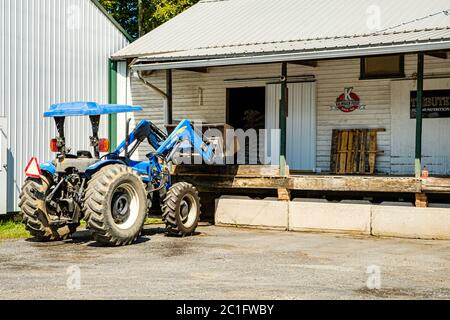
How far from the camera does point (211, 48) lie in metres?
18.6

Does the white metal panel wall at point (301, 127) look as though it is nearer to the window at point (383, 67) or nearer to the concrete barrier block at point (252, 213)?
the window at point (383, 67)

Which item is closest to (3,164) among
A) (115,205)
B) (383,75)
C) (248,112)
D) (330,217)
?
(115,205)

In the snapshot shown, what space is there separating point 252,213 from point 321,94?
399 cm

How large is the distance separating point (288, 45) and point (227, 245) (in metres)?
5.76

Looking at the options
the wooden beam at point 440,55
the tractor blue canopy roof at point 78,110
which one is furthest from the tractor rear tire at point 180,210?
the wooden beam at point 440,55

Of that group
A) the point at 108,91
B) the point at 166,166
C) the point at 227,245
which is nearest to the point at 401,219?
the point at 227,245

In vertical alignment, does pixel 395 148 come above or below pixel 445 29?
below

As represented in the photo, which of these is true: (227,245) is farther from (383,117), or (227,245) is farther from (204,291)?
(383,117)

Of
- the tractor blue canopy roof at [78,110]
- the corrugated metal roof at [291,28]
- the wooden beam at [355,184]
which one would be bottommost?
the wooden beam at [355,184]

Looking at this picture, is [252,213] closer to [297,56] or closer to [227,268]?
[297,56]

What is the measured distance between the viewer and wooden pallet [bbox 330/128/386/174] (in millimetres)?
17906

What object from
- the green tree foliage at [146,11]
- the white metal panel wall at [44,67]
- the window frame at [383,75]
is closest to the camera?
the white metal panel wall at [44,67]

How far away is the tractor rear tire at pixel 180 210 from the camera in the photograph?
1400 centimetres

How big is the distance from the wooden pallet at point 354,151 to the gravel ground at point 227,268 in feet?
11.7
